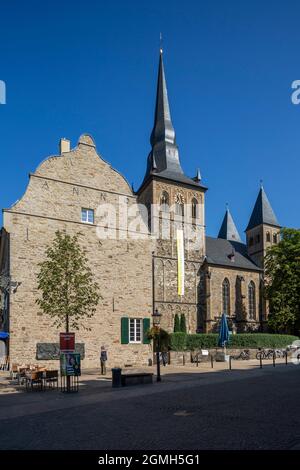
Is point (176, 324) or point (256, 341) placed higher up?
point (176, 324)

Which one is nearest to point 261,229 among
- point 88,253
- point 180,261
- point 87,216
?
point 180,261

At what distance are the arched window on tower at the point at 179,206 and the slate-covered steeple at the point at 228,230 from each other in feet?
70.1

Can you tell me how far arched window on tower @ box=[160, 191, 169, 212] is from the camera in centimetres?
4597

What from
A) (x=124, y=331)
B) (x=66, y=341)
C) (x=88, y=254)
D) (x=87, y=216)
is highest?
(x=87, y=216)

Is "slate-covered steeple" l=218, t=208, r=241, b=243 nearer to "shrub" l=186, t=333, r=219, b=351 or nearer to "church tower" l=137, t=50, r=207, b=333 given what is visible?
"church tower" l=137, t=50, r=207, b=333

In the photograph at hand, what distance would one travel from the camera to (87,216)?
25.8 metres

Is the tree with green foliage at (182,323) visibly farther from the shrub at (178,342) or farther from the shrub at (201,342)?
the shrub at (178,342)

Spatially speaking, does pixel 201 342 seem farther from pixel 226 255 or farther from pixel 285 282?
pixel 226 255

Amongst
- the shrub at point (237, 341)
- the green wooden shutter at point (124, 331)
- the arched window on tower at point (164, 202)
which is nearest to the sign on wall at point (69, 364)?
the green wooden shutter at point (124, 331)

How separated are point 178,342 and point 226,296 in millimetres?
18567

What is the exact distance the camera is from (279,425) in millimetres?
8727

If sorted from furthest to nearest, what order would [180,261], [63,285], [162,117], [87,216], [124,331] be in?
[162,117] → [180,261] → [87,216] → [124,331] → [63,285]

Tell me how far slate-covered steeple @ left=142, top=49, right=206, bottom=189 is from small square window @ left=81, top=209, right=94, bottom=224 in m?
20.7

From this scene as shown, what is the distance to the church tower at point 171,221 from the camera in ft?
141
